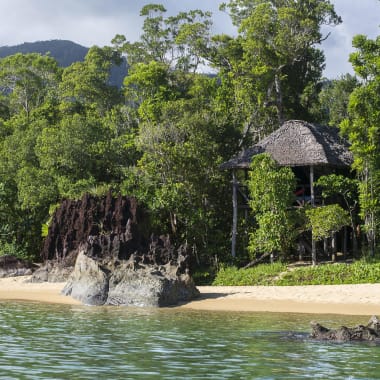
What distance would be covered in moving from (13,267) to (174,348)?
21.8 m

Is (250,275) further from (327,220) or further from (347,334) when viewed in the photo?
(347,334)

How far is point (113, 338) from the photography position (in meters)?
15.8

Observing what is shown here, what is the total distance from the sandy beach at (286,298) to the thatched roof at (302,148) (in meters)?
6.82

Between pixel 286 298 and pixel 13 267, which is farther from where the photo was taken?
pixel 13 267

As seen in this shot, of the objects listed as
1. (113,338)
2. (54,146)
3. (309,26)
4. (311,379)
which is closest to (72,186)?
(54,146)

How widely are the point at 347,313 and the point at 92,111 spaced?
3259cm

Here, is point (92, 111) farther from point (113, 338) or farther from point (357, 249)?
point (113, 338)

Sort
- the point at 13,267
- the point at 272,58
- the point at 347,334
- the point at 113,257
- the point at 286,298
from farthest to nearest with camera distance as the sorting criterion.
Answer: the point at 272,58
the point at 13,267
the point at 113,257
the point at 286,298
the point at 347,334

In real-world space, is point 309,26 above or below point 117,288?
above

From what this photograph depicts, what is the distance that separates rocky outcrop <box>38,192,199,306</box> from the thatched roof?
5504 mm

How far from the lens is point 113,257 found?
2761 cm

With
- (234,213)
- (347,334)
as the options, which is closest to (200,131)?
(234,213)

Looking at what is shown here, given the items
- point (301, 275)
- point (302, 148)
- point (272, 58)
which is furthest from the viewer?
point (272, 58)

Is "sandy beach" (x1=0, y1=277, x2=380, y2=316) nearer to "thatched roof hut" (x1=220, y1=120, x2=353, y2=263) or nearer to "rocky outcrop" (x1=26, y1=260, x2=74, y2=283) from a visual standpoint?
"rocky outcrop" (x1=26, y1=260, x2=74, y2=283)
